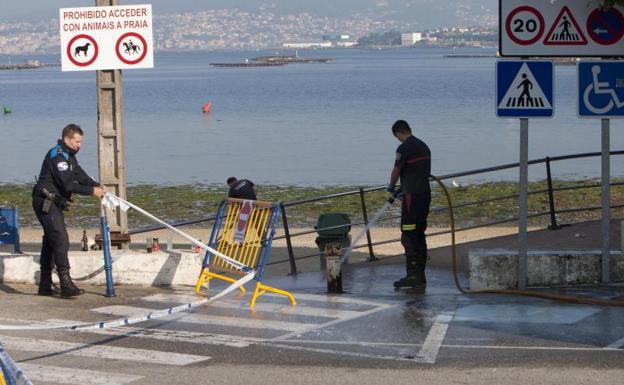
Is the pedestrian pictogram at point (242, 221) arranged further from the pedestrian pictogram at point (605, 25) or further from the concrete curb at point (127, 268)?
the pedestrian pictogram at point (605, 25)

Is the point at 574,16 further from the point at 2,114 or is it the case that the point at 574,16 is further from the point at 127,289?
the point at 2,114

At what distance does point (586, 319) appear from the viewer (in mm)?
11391

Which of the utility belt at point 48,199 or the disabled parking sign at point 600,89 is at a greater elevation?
the disabled parking sign at point 600,89

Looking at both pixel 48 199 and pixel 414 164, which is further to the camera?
pixel 414 164

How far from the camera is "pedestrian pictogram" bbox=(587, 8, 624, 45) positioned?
515 inches

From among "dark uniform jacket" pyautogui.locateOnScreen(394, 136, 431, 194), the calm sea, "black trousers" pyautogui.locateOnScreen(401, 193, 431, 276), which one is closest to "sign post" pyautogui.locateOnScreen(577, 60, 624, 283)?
"dark uniform jacket" pyautogui.locateOnScreen(394, 136, 431, 194)

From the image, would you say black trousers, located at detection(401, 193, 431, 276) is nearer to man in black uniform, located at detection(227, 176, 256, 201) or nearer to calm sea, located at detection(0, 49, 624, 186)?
man in black uniform, located at detection(227, 176, 256, 201)

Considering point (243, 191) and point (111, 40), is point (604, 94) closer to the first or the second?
point (111, 40)

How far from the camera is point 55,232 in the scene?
41.7 feet

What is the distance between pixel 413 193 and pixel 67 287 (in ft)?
13.1

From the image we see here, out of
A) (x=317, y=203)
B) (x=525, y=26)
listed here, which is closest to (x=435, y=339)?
(x=525, y=26)

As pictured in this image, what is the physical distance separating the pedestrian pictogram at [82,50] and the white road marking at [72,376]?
558 cm

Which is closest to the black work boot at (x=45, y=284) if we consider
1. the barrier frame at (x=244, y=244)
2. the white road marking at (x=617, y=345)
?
the barrier frame at (x=244, y=244)

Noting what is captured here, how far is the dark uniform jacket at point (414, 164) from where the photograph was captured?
44.5 feet
